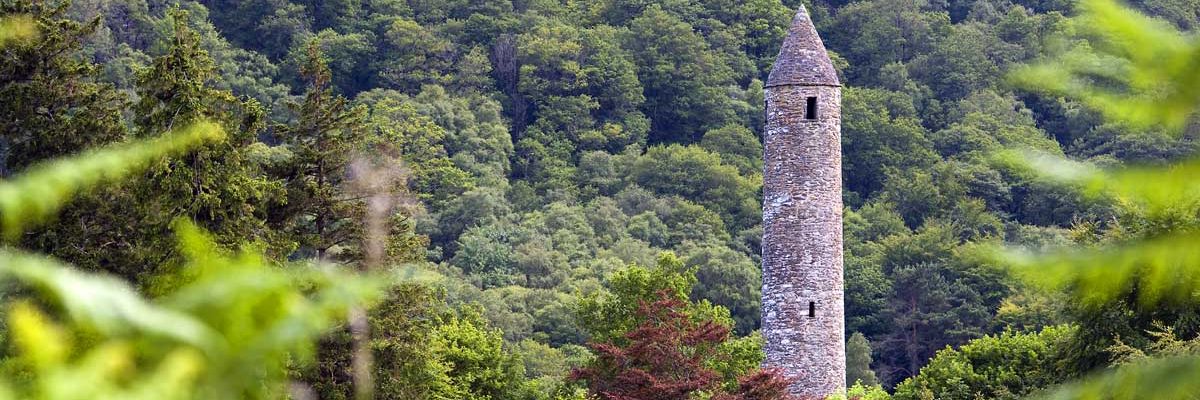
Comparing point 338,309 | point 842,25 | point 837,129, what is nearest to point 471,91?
point 842,25

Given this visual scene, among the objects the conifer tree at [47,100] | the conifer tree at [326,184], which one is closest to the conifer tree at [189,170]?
the conifer tree at [47,100]

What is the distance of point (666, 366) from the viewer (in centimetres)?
2302

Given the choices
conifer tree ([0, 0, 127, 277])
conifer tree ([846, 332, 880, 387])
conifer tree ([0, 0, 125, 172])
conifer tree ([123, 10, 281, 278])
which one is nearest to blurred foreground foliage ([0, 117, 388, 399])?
conifer tree ([123, 10, 281, 278])

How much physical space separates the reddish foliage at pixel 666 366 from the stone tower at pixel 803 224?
2.69 meters

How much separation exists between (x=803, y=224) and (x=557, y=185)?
3022 cm

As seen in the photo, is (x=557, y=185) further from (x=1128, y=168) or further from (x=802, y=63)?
(x=1128, y=168)

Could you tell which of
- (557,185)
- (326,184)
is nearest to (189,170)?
(326,184)

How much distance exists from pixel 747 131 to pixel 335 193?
39.9 m

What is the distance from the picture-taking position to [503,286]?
1874 inches

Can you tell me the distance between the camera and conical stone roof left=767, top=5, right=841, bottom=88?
27781mm

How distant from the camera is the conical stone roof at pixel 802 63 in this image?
27781mm

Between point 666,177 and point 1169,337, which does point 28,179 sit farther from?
point 666,177

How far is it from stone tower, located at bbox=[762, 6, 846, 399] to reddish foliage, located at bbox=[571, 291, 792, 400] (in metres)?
2.69

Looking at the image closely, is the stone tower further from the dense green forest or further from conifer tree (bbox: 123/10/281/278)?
conifer tree (bbox: 123/10/281/278)
